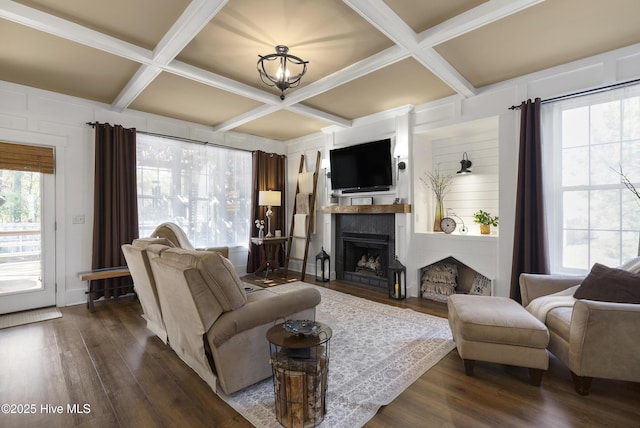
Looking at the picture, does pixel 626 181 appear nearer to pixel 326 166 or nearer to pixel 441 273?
pixel 441 273

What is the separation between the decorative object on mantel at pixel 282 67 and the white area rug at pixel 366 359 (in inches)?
92.5

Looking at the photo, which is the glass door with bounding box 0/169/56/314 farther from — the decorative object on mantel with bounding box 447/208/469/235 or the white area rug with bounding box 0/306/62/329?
the decorative object on mantel with bounding box 447/208/469/235

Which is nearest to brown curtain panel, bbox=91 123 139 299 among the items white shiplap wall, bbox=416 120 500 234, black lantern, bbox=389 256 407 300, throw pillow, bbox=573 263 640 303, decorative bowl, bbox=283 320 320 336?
decorative bowl, bbox=283 320 320 336

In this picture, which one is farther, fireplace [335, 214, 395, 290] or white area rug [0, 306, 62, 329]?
fireplace [335, 214, 395, 290]

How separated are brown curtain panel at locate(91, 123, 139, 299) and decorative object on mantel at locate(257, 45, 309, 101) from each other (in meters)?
2.50

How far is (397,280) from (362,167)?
183 centimetres

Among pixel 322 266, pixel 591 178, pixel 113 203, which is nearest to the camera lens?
pixel 591 178

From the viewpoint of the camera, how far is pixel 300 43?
2.67 metres

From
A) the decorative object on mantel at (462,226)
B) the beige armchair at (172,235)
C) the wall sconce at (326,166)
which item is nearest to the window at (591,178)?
the decorative object on mantel at (462,226)

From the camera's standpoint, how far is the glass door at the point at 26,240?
11.7 feet

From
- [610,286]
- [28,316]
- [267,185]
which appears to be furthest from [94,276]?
[610,286]

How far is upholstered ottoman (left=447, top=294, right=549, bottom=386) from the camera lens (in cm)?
203

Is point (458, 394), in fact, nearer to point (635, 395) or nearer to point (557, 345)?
point (557, 345)

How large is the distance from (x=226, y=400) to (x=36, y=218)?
366cm
